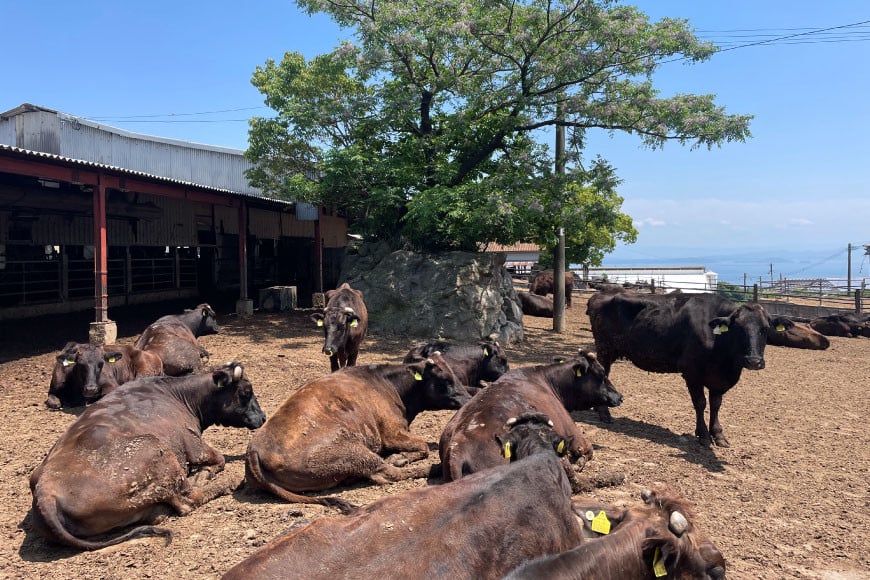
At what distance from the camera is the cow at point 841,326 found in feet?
63.7

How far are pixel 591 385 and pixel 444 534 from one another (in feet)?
14.7

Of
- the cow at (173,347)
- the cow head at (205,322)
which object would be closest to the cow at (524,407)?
the cow at (173,347)

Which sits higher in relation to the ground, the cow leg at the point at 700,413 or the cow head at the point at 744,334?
the cow head at the point at 744,334

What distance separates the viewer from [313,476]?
5539 mm

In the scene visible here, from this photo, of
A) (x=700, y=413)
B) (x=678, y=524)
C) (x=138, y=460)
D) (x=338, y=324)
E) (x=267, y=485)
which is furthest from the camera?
(x=338, y=324)

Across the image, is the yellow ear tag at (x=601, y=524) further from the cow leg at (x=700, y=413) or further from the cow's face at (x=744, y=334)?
the cow's face at (x=744, y=334)

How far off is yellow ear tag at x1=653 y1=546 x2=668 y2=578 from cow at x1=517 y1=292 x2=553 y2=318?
62.8 ft

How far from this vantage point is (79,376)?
27.9 feet

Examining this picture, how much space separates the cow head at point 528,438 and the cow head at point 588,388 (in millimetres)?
2444

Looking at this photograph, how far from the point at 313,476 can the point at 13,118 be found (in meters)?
26.6

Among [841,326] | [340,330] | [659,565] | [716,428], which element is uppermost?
[340,330]

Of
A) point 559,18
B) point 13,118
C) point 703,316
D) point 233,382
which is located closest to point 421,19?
point 559,18

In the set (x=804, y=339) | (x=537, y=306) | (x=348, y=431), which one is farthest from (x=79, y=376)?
(x=804, y=339)

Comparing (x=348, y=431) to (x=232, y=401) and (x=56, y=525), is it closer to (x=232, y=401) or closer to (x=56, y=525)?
(x=232, y=401)
